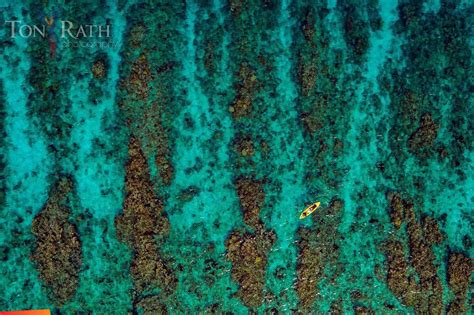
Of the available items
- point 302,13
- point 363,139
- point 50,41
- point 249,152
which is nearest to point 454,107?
point 363,139

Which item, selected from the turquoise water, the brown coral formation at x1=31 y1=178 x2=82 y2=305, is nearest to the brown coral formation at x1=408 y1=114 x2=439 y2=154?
the turquoise water

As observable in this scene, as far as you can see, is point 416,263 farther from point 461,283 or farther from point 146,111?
point 146,111

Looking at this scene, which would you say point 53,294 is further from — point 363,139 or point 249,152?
point 363,139

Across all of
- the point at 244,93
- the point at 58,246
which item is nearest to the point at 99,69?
the point at 244,93

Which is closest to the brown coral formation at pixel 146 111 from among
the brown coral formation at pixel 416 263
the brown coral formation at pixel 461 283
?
the brown coral formation at pixel 416 263

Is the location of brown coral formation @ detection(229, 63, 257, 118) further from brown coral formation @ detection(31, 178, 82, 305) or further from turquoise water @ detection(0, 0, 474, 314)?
brown coral formation @ detection(31, 178, 82, 305)

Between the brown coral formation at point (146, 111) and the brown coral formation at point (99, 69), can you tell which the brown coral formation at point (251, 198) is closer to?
the brown coral formation at point (146, 111)
